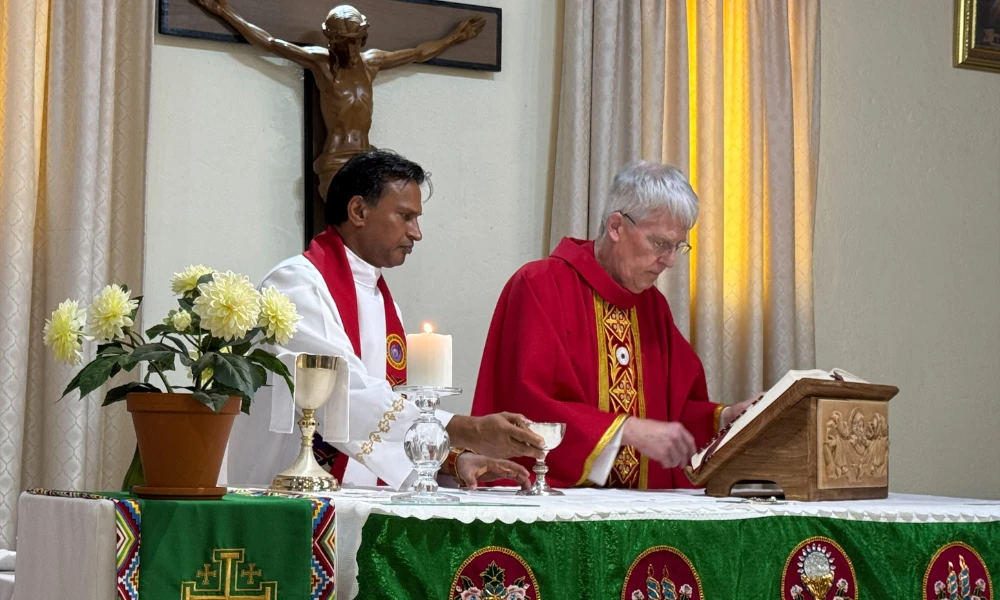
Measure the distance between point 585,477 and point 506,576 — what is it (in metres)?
1.09

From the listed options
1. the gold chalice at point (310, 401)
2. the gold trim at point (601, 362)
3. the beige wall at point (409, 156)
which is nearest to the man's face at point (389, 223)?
the gold trim at point (601, 362)

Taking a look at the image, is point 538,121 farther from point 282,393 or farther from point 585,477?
point 282,393

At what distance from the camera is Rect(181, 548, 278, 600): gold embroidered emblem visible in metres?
2.04

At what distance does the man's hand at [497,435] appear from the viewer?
2.70 metres

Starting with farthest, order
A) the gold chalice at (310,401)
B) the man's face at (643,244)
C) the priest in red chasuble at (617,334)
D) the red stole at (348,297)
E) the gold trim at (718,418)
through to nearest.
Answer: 1. the man's face at (643,244)
2. the gold trim at (718,418)
3. the priest in red chasuble at (617,334)
4. the red stole at (348,297)
5. the gold chalice at (310,401)

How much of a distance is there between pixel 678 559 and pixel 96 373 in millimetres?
1044

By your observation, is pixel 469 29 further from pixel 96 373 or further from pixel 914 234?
pixel 96 373

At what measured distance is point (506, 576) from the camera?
7.24ft

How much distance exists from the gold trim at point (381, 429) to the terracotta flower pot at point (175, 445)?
724mm

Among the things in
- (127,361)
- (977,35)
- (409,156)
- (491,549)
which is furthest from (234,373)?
(977,35)

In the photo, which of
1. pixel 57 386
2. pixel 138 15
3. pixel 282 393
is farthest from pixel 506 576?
pixel 138 15

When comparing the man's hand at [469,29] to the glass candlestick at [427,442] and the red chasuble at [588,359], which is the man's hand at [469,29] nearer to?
the red chasuble at [588,359]

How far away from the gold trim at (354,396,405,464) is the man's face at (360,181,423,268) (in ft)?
2.77

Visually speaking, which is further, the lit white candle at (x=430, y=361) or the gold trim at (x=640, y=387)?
the gold trim at (x=640, y=387)
